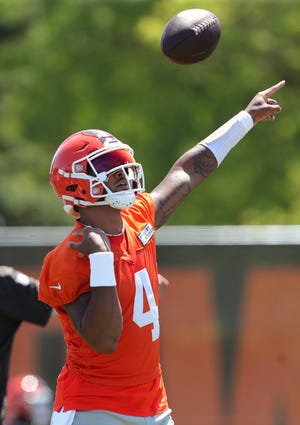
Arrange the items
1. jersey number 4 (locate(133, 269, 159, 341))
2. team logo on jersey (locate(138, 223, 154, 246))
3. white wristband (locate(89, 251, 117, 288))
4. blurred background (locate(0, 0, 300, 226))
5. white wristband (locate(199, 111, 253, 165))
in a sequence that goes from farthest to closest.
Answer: blurred background (locate(0, 0, 300, 226)) → white wristband (locate(199, 111, 253, 165)) → team logo on jersey (locate(138, 223, 154, 246)) → jersey number 4 (locate(133, 269, 159, 341)) → white wristband (locate(89, 251, 117, 288))

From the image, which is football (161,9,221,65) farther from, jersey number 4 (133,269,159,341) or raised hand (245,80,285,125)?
jersey number 4 (133,269,159,341)

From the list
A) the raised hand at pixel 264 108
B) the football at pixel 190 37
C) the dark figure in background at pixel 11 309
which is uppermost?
the football at pixel 190 37

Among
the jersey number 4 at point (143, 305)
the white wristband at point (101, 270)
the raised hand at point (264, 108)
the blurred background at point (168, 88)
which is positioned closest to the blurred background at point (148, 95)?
the blurred background at point (168, 88)

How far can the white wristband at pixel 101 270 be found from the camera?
12.0ft

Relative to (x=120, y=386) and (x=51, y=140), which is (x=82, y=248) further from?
(x=51, y=140)

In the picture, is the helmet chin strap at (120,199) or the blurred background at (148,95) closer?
the helmet chin strap at (120,199)

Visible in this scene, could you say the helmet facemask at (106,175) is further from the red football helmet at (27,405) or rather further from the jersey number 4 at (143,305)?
the red football helmet at (27,405)

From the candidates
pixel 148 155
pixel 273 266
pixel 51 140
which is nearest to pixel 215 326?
pixel 273 266

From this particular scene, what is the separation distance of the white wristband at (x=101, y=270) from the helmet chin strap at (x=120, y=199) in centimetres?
25

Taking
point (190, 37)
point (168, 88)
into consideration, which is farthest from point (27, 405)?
point (168, 88)

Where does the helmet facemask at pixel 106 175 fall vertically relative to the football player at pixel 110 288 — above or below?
above

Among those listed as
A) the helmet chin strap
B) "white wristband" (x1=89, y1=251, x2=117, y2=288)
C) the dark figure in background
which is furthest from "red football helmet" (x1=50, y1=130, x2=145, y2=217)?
the dark figure in background

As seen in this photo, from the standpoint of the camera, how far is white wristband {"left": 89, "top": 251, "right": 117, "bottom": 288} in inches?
144

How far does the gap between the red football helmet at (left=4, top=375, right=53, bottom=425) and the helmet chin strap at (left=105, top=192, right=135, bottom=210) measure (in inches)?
77.6
